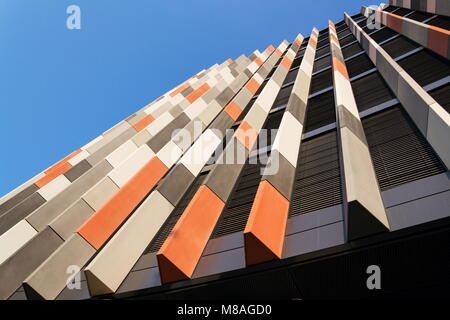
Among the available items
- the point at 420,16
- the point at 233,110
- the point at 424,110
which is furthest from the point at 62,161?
the point at 420,16

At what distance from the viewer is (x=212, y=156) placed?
39.8 feet

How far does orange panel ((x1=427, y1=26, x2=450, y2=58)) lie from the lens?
1105cm

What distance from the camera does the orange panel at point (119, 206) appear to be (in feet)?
28.0

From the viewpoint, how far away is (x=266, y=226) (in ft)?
19.7

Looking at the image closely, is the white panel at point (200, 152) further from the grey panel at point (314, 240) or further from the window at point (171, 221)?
the grey panel at point (314, 240)

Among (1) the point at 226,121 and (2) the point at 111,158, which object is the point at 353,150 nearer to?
(1) the point at 226,121

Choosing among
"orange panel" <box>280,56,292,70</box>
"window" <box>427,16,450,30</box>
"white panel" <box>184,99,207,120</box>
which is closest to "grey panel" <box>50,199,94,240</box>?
"white panel" <box>184,99,207,120</box>

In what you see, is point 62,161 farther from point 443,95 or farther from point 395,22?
point 395,22
